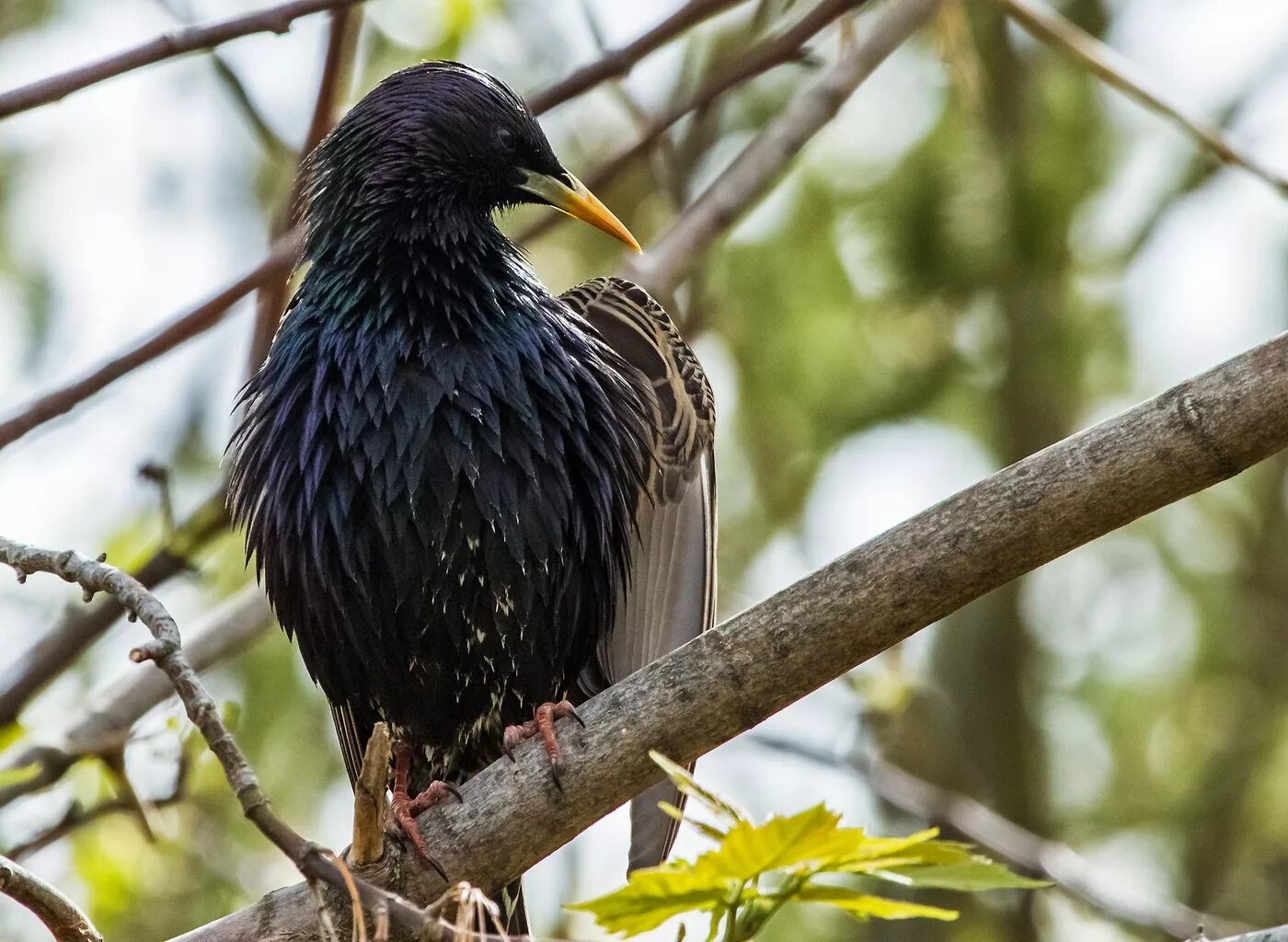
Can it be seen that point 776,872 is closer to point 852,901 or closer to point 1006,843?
point 852,901

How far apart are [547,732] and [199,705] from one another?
1.05 meters

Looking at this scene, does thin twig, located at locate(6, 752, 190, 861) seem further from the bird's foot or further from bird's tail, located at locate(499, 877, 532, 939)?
the bird's foot

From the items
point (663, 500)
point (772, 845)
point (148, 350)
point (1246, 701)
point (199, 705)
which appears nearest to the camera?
Result: point (772, 845)

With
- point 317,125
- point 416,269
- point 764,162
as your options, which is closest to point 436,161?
point 416,269

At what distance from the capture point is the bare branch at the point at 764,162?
4.95 meters

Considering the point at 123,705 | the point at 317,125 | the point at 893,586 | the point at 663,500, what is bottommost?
the point at 893,586

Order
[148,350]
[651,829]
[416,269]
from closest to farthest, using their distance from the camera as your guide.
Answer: [148,350] < [416,269] < [651,829]

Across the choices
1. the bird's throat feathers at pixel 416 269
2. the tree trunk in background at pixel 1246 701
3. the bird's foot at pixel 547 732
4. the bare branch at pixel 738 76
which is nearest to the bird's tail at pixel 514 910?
the bird's foot at pixel 547 732

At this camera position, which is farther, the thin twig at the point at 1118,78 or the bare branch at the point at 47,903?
the thin twig at the point at 1118,78

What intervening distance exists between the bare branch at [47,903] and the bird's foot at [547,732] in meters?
0.85

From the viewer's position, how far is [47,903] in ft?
8.86

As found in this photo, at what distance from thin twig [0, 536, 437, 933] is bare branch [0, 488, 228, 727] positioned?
→ 1.49 metres

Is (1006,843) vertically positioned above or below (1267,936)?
above

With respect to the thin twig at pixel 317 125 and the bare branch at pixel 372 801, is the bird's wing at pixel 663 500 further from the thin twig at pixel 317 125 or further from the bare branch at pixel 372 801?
the bare branch at pixel 372 801
